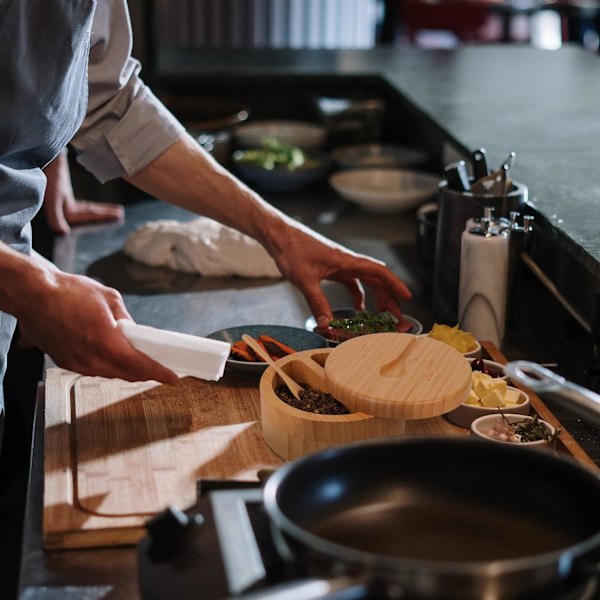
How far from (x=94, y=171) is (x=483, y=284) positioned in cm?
77

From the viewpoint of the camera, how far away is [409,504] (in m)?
1.01

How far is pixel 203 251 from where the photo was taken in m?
2.19

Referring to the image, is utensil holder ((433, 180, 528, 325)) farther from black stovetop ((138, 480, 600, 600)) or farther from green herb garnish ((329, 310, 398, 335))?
black stovetop ((138, 480, 600, 600))

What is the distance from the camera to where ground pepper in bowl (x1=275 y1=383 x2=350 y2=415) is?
51.4 inches

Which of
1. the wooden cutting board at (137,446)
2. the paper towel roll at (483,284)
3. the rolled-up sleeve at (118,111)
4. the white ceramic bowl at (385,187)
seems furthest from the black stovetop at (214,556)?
the white ceramic bowl at (385,187)

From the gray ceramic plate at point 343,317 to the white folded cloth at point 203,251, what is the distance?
0.33 meters

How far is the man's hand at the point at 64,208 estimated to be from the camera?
2.47m

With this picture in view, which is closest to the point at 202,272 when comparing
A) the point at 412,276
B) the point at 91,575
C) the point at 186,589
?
the point at 412,276

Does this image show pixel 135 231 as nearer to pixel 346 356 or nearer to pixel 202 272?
pixel 202 272

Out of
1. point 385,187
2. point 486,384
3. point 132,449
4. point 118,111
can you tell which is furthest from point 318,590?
point 385,187

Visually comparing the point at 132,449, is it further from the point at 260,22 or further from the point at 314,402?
the point at 260,22

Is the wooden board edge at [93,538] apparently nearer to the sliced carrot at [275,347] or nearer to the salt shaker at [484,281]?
the sliced carrot at [275,347]

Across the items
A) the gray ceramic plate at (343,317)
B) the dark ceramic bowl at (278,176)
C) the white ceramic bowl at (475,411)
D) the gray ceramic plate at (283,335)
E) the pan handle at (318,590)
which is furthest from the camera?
the dark ceramic bowl at (278,176)

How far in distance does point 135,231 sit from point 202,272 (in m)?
0.25
